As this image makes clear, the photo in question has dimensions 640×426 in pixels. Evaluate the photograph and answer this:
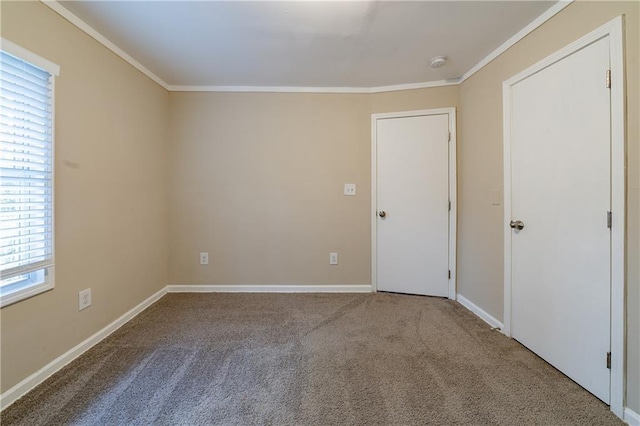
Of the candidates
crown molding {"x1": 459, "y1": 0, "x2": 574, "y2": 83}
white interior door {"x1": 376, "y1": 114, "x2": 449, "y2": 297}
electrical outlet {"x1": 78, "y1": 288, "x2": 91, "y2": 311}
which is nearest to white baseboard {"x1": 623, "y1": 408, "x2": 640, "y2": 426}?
white interior door {"x1": 376, "y1": 114, "x2": 449, "y2": 297}

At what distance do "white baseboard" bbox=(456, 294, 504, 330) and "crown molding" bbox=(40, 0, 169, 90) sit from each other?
376 centimetres

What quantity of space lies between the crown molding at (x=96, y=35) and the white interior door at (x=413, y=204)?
2.35 metres

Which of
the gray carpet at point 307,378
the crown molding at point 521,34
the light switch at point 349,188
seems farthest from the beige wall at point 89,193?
the crown molding at point 521,34

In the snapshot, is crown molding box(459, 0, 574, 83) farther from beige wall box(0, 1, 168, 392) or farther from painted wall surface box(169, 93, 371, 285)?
beige wall box(0, 1, 168, 392)

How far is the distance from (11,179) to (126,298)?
49.0 inches

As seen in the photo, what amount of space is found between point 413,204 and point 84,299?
290cm

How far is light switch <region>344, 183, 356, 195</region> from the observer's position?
2883mm

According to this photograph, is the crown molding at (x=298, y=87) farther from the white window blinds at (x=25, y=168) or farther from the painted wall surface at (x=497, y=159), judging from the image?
the white window blinds at (x=25, y=168)

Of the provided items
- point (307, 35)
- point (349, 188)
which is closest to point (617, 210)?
point (349, 188)

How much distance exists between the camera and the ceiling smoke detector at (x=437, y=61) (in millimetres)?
2209

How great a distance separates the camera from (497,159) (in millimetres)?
2104

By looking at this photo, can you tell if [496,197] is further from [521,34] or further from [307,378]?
[307,378]

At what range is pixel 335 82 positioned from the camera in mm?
2695

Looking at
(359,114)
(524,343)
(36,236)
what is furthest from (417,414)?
(359,114)
